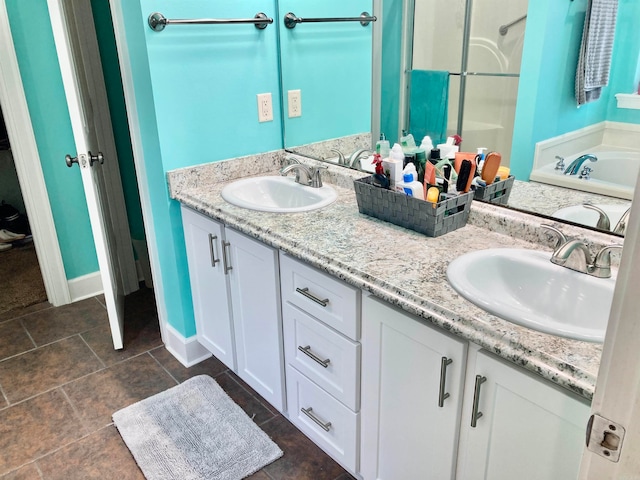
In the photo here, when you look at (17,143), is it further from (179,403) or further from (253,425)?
(253,425)

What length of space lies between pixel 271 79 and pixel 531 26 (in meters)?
1.13

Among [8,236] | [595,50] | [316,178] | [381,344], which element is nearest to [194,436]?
[381,344]

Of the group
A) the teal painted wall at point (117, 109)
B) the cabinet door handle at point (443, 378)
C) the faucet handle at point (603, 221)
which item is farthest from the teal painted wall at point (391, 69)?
the teal painted wall at point (117, 109)

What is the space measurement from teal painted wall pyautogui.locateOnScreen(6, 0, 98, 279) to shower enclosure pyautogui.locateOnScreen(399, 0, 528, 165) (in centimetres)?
180

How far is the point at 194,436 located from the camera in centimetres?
197

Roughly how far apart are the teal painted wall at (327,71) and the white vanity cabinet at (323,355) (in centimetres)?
81

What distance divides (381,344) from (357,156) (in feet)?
3.14

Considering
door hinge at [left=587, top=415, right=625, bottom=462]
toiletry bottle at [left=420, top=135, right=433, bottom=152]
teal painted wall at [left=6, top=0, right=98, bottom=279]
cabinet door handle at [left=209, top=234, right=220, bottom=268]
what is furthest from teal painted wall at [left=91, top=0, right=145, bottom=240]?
door hinge at [left=587, top=415, right=625, bottom=462]

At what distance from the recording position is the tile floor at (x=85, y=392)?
186 cm

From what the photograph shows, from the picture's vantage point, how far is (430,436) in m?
1.34

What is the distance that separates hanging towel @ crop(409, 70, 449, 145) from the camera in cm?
175

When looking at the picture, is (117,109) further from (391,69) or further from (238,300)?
(391,69)

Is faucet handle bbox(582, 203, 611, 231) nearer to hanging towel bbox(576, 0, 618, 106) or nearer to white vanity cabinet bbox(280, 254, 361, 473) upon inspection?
hanging towel bbox(576, 0, 618, 106)

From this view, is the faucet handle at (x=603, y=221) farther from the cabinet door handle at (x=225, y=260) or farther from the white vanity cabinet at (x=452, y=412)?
the cabinet door handle at (x=225, y=260)
